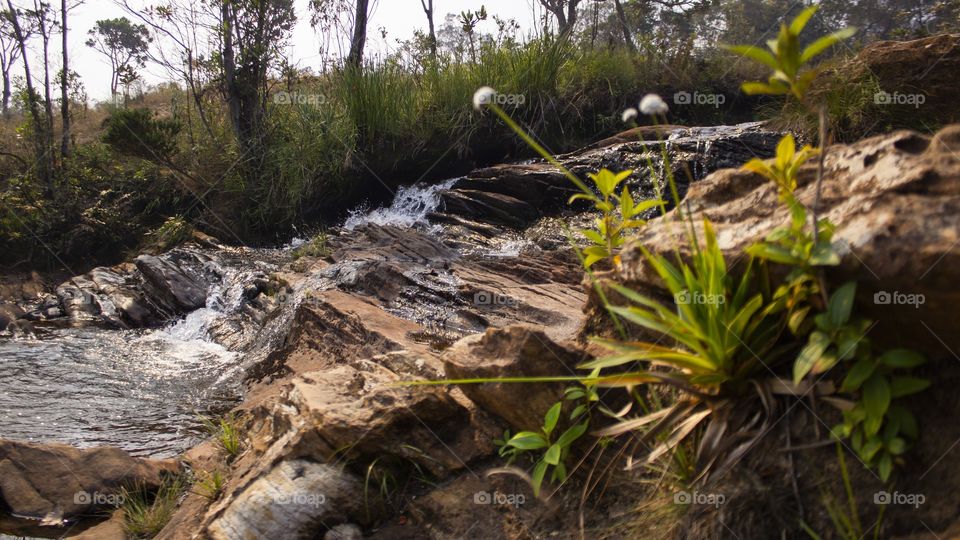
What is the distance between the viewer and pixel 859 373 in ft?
6.00

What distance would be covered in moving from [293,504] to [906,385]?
84.2 inches

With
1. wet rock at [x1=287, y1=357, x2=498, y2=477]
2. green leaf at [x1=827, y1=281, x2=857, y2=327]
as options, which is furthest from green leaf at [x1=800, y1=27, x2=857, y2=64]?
wet rock at [x1=287, y1=357, x2=498, y2=477]

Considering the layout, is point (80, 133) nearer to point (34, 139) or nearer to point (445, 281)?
point (34, 139)

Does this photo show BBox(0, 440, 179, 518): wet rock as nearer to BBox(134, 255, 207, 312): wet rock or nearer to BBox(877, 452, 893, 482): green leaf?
BBox(877, 452, 893, 482): green leaf

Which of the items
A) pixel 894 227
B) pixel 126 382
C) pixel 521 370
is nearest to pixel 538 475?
pixel 521 370

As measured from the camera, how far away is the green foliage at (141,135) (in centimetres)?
1064

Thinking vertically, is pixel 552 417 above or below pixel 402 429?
above

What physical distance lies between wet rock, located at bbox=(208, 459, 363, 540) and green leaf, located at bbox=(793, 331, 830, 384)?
168cm

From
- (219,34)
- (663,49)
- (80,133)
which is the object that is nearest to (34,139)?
(219,34)

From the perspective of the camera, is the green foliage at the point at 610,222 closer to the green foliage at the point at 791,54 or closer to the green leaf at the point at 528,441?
the green leaf at the point at 528,441

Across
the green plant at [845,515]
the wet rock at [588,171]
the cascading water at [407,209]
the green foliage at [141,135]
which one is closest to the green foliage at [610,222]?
the green plant at [845,515]

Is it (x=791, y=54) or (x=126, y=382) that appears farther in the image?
(x=126, y=382)

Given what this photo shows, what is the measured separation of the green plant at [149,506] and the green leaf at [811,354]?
3.07m

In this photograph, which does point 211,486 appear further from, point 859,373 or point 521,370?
point 859,373
